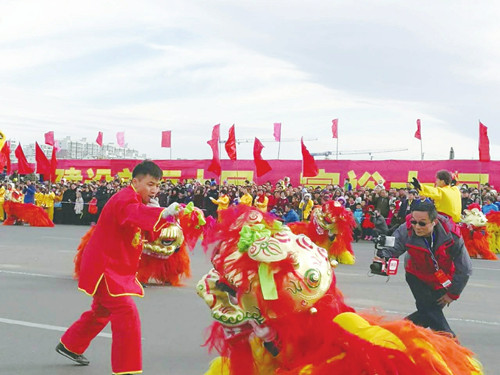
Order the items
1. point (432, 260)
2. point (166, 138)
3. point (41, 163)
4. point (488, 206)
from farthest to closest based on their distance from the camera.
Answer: point (166, 138) < point (41, 163) < point (488, 206) < point (432, 260)

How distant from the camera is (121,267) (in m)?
4.46

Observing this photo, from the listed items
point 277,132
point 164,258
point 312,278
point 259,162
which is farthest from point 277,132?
point 312,278

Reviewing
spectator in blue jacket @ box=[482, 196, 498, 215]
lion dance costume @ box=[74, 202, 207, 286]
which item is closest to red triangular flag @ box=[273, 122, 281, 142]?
spectator in blue jacket @ box=[482, 196, 498, 215]

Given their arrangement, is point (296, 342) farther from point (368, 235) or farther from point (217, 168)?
point (217, 168)

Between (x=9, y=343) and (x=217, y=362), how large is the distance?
2.86 metres

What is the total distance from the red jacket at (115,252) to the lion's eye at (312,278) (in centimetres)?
157

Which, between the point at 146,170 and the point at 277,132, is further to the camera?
the point at 277,132

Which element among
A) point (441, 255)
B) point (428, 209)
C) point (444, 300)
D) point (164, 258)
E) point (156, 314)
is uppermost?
point (428, 209)

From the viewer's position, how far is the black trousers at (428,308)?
4.57m

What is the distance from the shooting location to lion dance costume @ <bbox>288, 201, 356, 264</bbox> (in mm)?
11328

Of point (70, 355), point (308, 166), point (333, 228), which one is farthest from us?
point (308, 166)

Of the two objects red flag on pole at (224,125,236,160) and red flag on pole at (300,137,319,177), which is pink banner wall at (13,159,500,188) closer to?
red flag on pole at (224,125,236,160)

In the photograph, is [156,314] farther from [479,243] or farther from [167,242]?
[479,243]

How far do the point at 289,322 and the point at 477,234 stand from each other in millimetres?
11441
